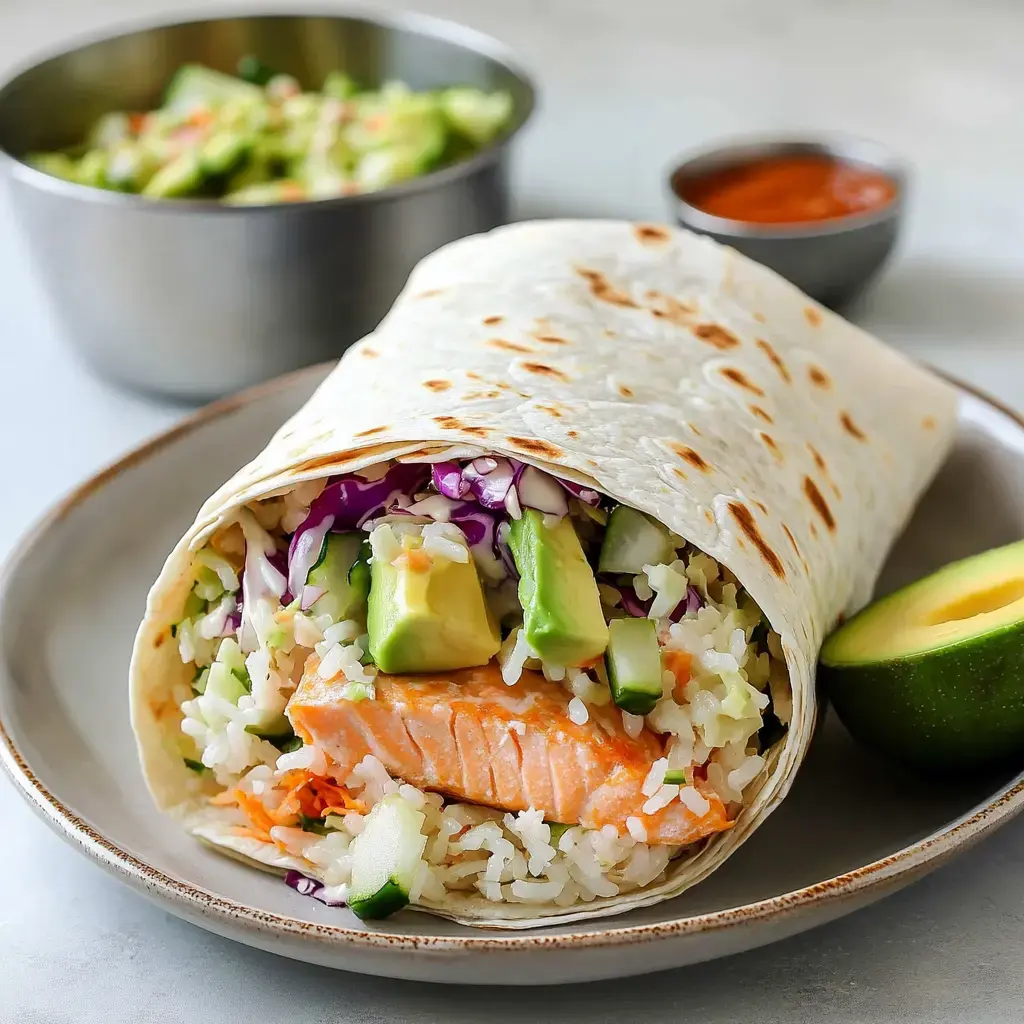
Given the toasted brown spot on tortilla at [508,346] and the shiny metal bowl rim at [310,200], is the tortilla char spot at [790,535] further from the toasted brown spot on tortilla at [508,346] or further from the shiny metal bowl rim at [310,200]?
the shiny metal bowl rim at [310,200]

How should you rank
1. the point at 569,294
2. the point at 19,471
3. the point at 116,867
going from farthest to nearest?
1. the point at 19,471
2. the point at 569,294
3. the point at 116,867

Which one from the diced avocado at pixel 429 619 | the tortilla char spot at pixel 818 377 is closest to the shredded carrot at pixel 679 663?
the diced avocado at pixel 429 619

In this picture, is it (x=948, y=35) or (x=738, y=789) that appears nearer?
(x=738, y=789)

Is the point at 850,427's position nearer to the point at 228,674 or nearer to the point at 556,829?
the point at 556,829

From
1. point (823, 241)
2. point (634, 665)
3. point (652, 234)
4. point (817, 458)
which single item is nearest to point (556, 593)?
point (634, 665)

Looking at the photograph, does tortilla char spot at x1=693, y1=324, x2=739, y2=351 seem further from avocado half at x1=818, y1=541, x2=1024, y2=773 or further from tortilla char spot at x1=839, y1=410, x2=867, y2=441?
avocado half at x1=818, y1=541, x2=1024, y2=773

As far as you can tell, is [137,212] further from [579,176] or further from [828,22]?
[828,22]

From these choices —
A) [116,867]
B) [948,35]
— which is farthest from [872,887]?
[948,35]
